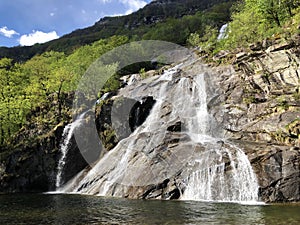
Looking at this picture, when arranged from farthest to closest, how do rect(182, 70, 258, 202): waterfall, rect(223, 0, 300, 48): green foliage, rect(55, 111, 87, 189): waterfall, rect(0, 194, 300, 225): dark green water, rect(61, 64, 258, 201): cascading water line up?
rect(223, 0, 300, 48): green foliage → rect(55, 111, 87, 189): waterfall → rect(61, 64, 258, 201): cascading water → rect(182, 70, 258, 202): waterfall → rect(0, 194, 300, 225): dark green water

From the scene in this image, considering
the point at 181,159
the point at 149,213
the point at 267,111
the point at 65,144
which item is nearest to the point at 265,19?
the point at 267,111

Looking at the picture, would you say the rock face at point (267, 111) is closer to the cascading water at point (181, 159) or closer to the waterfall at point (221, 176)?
the waterfall at point (221, 176)

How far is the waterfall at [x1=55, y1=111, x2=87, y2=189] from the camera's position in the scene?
36.2m

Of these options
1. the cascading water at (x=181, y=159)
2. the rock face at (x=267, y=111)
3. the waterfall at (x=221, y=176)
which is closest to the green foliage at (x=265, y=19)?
the rock face at (x=267, y=111)

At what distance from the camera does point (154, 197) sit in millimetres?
24438

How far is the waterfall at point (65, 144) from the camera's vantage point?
119 ft

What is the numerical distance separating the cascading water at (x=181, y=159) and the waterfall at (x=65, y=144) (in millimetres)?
2077

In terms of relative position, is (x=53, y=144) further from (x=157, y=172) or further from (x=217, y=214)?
(x=217, y=214)

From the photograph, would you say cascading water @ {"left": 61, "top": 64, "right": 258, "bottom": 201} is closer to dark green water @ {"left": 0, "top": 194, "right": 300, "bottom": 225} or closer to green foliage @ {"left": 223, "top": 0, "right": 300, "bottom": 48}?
dark green water @ {"left": 0, "top": 194, "right": 300, "bottom": 225}

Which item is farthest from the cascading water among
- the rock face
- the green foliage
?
the green foliage

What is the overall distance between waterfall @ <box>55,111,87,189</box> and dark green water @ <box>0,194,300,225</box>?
12.7m

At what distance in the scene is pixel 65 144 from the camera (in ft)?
124

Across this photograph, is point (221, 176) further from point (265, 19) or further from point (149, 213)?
point (265, 19)

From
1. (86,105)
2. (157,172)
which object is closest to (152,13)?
(86,105)
